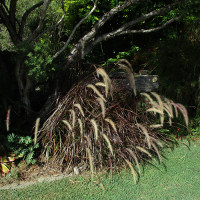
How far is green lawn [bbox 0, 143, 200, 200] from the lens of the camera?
9.70 feet

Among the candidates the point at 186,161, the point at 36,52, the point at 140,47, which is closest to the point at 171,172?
the point at 186,161

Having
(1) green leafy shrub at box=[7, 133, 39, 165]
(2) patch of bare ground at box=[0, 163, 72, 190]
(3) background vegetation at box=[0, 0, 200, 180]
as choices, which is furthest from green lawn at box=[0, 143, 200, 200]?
(3) background vegetation at box=[0, 0, 200, 180]

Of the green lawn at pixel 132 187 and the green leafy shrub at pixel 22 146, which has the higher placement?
the green leafy shrub at pixel 22 146

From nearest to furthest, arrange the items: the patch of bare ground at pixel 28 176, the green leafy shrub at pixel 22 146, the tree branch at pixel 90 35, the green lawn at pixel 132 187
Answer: the green lawn at pixel 132 187
the patch of bare ground at pixel 28 176
the green leafy shrub at pixel 22 146
the tree branch at pixel 90 35

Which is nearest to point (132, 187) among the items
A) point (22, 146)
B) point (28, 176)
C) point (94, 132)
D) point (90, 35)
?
point (94, 132)

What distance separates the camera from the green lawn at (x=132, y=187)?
116 inches

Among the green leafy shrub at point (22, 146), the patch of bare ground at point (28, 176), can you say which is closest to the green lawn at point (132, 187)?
the patch of bare ground at point (28, 176)

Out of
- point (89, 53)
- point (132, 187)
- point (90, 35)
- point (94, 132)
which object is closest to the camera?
point (132, 187)

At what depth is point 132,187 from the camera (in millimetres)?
3137

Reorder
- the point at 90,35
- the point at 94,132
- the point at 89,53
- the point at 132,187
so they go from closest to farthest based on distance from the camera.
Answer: the point at 132,187
the point at 94,132
the point at 90,35
the point at 89,53

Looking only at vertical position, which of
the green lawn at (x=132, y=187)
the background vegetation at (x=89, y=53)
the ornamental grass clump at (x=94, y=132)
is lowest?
the green lawn at (x=132, y=187)

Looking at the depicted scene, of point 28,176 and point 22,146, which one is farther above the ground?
point 22,146

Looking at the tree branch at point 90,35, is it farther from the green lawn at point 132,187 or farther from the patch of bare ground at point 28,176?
the green lawn at point 132,187

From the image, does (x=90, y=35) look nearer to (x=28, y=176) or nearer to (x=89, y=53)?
(x=89, y=53)
